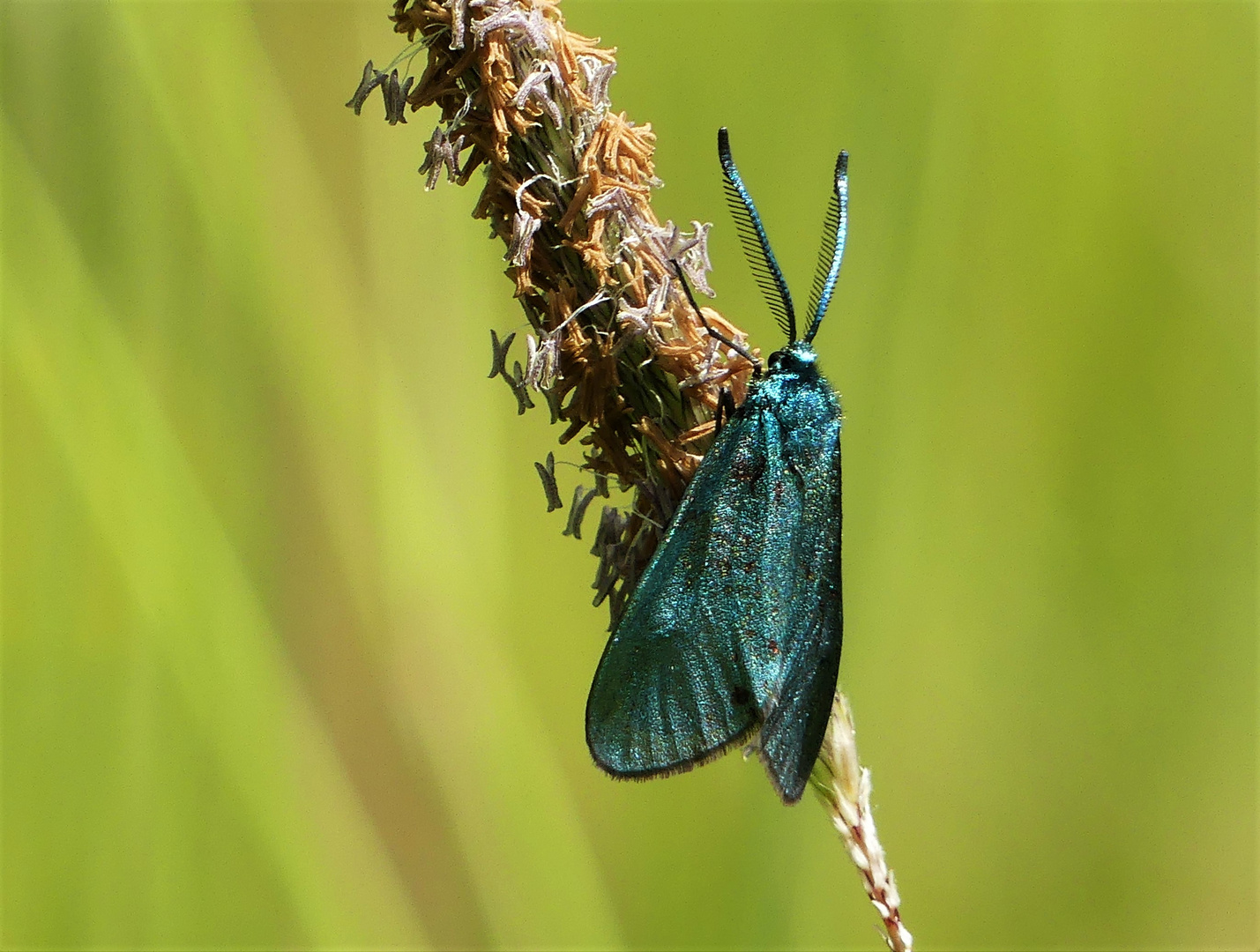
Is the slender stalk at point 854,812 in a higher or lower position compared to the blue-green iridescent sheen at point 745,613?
lower

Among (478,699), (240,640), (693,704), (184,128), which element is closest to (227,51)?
(184,128)

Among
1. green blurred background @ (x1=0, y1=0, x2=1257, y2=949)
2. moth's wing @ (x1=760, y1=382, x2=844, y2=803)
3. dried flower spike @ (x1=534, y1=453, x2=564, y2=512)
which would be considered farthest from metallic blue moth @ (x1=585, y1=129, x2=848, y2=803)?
green blurred background @ (x1=0, y1=0, x2=1257, y2=949)

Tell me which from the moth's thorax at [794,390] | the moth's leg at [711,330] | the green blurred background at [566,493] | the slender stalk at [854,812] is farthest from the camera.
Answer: the green blurred background at [566,493]

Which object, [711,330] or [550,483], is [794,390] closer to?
[711,330]

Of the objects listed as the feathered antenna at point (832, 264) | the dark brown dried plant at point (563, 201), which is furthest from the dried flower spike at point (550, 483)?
the feathered antenna at point (832, 264)

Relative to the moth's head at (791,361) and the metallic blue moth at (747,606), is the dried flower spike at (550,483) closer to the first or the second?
the metallic blue moth at (747,606)

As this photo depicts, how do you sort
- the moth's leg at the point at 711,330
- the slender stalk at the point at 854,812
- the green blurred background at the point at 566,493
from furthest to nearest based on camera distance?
the green blurred background at the point at 566,493
the moth's leg at the point at 711,330
the slender stalk at the point at 854,812

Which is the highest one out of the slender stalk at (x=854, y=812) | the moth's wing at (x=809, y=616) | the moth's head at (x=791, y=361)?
the moth's head at (x=791, y=361)

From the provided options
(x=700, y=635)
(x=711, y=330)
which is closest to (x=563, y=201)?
(x=711, y=330)
